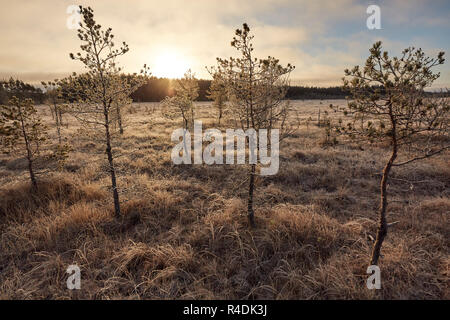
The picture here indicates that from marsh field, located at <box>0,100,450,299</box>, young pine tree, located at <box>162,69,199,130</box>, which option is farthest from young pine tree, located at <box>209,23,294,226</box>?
young pine tree, located at <box>162,69,199,130</box>

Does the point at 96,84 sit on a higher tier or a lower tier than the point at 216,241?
higher

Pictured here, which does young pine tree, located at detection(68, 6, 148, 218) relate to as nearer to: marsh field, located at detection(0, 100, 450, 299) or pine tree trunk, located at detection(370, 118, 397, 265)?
marsh field, located at detection(0, 100, 450, 299)

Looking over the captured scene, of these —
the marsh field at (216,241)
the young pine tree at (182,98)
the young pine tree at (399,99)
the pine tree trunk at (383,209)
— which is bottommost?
the marsh field at (216,241)

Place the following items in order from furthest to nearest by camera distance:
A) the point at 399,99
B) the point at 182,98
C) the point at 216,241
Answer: the point at 182,98
the point at 216,241
the point at 399,99

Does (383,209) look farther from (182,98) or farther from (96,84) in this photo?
(182,98)

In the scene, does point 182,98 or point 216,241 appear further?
point 182,98

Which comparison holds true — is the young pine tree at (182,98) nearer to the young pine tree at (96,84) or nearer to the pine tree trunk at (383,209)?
the young pine tree at (96,84)

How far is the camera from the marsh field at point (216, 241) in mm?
3484

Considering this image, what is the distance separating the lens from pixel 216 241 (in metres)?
4.61

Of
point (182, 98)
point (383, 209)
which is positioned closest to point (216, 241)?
point (383, 209)

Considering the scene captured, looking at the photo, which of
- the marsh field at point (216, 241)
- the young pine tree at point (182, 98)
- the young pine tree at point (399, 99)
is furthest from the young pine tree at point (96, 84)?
the young pine tree at point (182, 98)

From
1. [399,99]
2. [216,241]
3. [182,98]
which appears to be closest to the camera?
[399,99]

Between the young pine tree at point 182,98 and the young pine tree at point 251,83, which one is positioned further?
the young pine tree at point 182,98

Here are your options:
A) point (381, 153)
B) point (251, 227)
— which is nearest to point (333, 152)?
point (381, 153)
